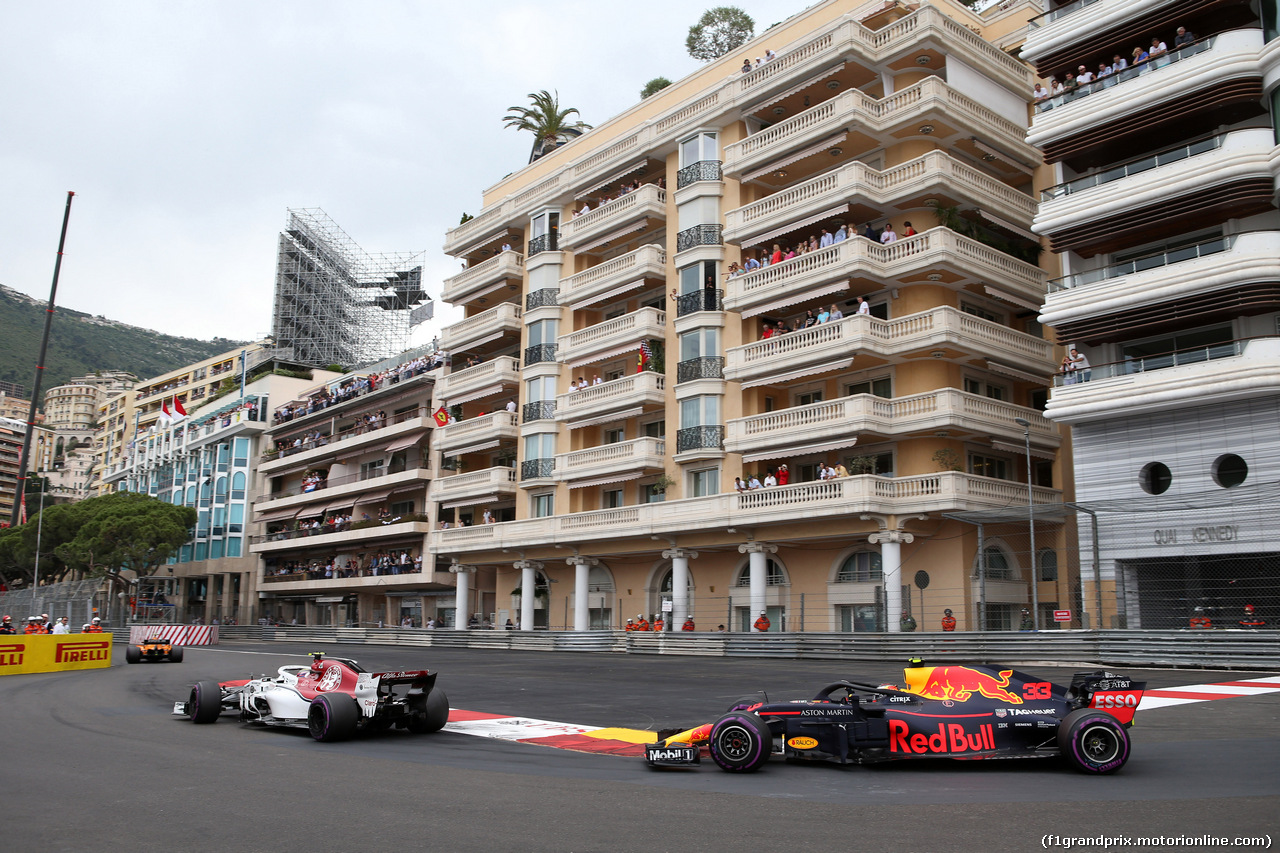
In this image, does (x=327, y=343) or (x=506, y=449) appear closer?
(x=506, y=449)

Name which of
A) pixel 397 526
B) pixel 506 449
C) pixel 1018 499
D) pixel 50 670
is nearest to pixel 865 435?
pixel 1018 499

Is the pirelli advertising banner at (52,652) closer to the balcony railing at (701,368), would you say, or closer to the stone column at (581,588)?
the stone column at (581,588)

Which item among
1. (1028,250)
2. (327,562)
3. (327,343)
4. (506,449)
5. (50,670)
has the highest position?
(327,343)

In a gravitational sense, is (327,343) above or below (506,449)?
above

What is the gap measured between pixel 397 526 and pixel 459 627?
11.7 meters

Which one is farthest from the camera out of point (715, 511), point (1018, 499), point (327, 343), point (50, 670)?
point (327, 343)

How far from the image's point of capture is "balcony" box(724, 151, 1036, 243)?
3484 cm

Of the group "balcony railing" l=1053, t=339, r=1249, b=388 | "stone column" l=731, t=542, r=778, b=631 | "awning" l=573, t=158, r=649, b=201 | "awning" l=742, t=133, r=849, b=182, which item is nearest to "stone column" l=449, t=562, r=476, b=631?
"stone column" l=731, t=542, r=778, b=631

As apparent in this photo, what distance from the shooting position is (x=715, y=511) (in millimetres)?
38000

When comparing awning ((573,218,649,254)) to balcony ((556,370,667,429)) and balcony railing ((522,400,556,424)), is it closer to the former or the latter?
balcony ((556,370,667,429))

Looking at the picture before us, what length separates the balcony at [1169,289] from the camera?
27.4 meters

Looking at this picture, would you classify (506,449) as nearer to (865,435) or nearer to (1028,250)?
(865,435)

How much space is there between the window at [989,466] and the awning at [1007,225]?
27.3ft

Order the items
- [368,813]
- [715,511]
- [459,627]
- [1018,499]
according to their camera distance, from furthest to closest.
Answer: [459,627], [715,511], [1018,499], [368,813]
